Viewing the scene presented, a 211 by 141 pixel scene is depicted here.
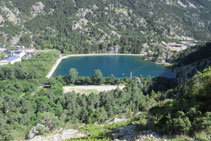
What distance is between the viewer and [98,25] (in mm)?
148375

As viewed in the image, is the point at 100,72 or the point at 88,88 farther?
the point at 100,72

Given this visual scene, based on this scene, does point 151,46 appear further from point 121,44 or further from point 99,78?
point 99,78

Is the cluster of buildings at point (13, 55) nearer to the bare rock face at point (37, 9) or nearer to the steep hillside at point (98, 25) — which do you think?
the steep hillside at point (98, 25)

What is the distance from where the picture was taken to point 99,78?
61.8 meters

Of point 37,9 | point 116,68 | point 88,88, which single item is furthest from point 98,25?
point 88,88

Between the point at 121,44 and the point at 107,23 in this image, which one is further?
the point at 107,23

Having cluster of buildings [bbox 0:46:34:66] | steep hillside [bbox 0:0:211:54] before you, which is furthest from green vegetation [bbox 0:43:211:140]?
steep hillside [bbox 0:0:211:54]

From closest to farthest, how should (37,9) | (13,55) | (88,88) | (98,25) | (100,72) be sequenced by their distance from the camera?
(88,88) → (100,72) → (13,55) → (37,9) → (98,25)

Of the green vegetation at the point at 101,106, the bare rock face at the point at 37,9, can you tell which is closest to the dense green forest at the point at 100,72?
the green vegetation at the point at 101,106

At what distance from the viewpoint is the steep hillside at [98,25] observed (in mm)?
123500

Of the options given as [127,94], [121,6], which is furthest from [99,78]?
[121,6]

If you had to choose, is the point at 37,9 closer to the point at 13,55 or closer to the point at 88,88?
the point at 13,55

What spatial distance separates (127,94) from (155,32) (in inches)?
4823

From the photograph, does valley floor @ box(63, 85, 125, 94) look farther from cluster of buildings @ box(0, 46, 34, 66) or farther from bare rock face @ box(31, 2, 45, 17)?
bare rock face @ box(31, 2, 45, 17)
